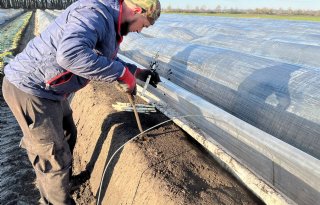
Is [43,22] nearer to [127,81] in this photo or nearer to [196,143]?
[196,143]

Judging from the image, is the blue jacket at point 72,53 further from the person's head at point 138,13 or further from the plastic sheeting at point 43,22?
the plastic sheeting at point 43,22

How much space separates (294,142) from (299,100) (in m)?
0.44

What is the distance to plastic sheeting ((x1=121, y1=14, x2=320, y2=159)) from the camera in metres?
3.21

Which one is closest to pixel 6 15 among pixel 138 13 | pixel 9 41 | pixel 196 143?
pixel 9 41

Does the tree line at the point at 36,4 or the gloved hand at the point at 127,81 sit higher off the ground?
the gloved hand at the point at 127,81

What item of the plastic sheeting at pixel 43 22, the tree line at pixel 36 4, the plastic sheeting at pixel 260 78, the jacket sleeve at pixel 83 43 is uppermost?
the jacket sleeve at pixel 83 43

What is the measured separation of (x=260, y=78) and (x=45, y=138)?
245cm

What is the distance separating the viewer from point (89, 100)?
486cm

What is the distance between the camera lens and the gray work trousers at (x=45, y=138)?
114 inches

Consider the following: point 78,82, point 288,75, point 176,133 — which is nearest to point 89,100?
point 176,133

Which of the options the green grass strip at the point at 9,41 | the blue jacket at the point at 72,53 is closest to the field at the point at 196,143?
the blue jacket at the point at 72,53

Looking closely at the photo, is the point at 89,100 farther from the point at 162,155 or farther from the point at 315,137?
the point at 315,137

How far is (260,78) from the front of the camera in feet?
13.0

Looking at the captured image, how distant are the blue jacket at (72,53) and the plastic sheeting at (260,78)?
131 cm
